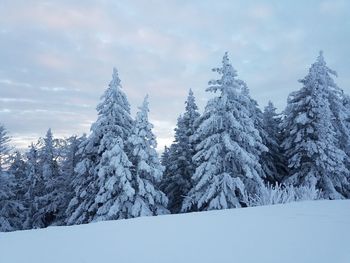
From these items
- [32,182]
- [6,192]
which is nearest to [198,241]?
[6,192]

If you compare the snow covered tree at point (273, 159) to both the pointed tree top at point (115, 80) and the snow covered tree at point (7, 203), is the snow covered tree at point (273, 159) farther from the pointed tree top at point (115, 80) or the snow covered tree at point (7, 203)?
the snow covered tree at point (7, 203)

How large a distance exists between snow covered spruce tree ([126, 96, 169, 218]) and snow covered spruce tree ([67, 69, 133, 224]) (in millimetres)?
767

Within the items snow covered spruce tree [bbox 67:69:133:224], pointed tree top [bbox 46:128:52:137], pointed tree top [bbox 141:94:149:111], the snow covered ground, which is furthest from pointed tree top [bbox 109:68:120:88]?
the snow covered ground

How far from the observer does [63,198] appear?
1199 inches

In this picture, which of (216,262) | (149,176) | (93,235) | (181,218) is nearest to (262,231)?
(216,262)

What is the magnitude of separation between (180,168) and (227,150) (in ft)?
24.3

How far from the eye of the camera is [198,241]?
415 cm

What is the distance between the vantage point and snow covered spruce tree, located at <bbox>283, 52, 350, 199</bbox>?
70.4 feet

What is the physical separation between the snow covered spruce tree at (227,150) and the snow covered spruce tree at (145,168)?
237 cm

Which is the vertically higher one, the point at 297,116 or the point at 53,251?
the point at 297,116

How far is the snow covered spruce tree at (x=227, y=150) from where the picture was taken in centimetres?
1964

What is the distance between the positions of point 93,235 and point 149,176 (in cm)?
1894

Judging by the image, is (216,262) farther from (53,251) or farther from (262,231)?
(53,251)

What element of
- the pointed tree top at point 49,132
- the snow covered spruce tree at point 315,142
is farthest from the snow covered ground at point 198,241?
the pointed tree top at point 49,132
